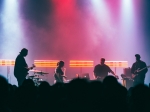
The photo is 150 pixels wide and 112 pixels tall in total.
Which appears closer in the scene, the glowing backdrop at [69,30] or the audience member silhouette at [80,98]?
the audience member silhouette at [80,98]

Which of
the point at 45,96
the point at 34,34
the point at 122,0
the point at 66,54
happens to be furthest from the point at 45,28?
the point at 45,96

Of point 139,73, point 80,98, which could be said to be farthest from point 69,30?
point 80,98

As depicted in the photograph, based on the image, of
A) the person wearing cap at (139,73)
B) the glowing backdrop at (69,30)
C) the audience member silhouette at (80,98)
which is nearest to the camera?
the audience member silhouette at (80,98)

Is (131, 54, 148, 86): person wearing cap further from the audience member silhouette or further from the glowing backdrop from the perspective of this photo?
the audience member silhouette

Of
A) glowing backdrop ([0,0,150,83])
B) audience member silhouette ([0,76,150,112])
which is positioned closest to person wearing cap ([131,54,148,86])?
glowing backdrop ([0,0,150,83])

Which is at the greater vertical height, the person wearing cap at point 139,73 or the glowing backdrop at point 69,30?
the glowing backdrop at point 69,30

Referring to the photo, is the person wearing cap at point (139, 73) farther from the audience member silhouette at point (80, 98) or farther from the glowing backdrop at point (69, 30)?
the audience member silhouette at point (80, 98)

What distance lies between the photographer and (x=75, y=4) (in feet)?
57.9

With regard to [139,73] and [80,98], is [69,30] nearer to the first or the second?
[139,73]

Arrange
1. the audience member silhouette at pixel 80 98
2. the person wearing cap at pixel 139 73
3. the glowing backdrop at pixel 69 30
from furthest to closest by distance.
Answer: the glowing backdrop at pixel 69 30 < the person wearing cap at pixel 139 73 < the audience member silhouette at pixel 80 98

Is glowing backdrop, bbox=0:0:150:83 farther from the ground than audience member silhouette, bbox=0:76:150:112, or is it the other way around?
glowing backdrop, bbox=0:0:150:83

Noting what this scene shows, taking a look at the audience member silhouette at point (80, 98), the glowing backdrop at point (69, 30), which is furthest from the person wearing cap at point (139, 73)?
the audience member silhouette at point (80, 98)

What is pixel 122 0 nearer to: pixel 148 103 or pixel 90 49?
pixel 90 49

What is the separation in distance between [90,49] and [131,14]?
3333mm
